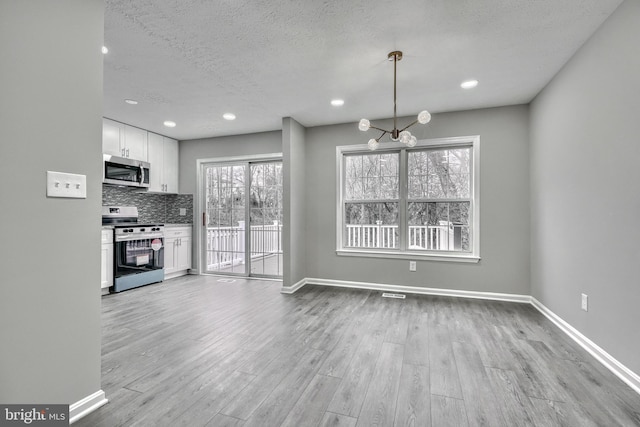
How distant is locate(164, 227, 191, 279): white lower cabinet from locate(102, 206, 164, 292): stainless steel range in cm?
14

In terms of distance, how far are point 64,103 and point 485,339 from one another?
11.4 ft

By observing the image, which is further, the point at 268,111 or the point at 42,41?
the point at 268,111

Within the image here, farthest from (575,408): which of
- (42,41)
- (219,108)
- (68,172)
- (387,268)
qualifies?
(219,108)

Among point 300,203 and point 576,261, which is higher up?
point 300,203

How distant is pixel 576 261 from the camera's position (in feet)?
8.43

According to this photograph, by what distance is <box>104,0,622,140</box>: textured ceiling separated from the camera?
199 centimetres

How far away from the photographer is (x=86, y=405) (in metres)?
1.59

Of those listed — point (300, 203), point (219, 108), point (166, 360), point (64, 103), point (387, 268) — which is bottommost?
point (166, 360)

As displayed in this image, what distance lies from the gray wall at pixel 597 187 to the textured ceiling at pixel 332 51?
25 centimetres

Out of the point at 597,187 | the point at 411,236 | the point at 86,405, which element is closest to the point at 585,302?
the point at 597,187

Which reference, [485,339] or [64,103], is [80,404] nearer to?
[64,103]

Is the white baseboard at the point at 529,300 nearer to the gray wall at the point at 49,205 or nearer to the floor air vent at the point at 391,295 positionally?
the floor air vent at the point at 391,295

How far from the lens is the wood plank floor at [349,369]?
62.9 inches

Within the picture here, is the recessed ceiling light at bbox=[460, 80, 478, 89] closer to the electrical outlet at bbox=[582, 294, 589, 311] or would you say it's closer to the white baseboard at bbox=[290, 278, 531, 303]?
the electrical outlet at bbox=[582, 294, 589, 311]
